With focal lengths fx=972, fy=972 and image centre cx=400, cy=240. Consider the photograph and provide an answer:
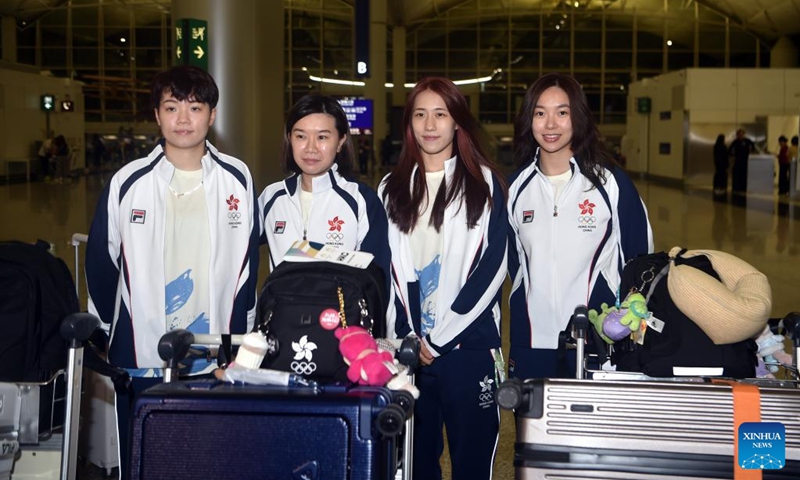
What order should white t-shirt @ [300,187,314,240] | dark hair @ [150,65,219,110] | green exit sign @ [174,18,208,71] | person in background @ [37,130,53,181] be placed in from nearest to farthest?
dark hair @ [150,65,219,110] → white t-shirt @ [300,187,314,240] → green exit sign @ [174,18,208,71] → person in background @ [37,130,53,181]

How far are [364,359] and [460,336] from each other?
97 cm

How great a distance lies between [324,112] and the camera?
3.67 meters

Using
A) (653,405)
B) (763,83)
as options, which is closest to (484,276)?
(653,405)

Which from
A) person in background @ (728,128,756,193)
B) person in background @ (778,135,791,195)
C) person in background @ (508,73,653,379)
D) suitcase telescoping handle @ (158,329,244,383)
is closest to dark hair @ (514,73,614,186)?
person in background @ (508,73,653,379)

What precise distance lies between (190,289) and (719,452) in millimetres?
1940

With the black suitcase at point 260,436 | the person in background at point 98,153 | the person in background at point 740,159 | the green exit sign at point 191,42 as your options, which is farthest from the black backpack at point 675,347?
the person in background at point 98,153

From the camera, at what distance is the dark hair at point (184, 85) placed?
349cm

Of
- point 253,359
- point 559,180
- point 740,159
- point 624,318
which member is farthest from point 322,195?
point 740,159

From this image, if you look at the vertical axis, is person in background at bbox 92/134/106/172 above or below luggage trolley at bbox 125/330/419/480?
above

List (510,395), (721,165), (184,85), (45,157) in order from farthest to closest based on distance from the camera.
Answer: (45,157)
(721,165)
(184,85)
(510,395)

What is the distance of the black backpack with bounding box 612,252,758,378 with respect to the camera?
297cm

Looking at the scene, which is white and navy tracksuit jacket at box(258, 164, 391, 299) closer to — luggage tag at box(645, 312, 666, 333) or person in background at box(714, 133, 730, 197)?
luggage tag at box(645, 312, 666, 333)

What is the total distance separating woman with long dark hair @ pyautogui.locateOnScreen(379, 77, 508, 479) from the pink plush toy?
864mm

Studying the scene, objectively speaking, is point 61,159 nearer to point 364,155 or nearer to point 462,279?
point 364,155
